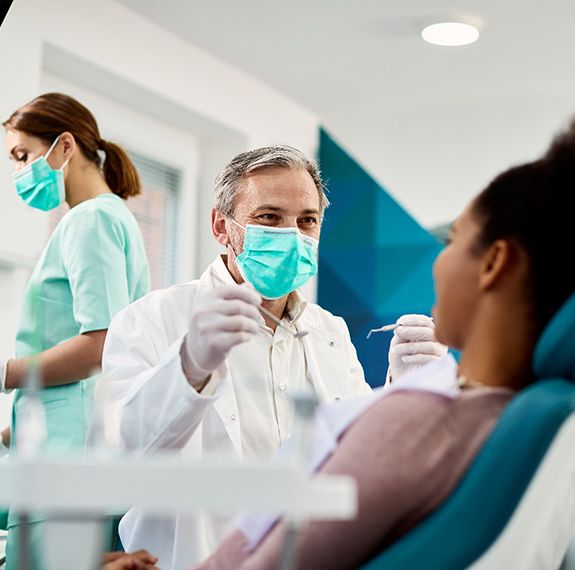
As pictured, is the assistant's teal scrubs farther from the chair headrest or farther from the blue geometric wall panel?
the blue geometric wall panel

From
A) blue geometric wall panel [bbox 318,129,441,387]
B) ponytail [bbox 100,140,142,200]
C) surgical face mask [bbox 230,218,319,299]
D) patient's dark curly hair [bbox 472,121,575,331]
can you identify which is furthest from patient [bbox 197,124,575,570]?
blue geometric wall panel [bbox 318,129,441,387]

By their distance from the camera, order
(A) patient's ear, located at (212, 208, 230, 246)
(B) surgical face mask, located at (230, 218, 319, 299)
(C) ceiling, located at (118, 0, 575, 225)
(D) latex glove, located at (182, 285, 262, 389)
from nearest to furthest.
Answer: (D) latex glove, located at (182, 285, 262, 389) → (B) surgical face mask, located at (230, 218, 319, 299) → (A) patient's ear, located at (212, 208, 230, 246) → (C) ceiling, located at (118, 0, 575, 225)

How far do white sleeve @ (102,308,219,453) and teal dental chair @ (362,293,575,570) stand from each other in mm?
579

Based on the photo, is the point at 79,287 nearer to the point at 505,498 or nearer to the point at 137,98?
the point at 505,498

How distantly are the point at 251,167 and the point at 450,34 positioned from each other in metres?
1.82

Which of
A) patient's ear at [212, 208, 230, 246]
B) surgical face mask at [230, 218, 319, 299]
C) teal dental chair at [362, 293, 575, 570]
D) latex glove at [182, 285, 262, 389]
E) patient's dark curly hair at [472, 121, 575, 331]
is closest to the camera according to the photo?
teal dental chair at [362, 293, 575, 570]

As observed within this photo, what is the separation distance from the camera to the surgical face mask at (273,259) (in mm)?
2105


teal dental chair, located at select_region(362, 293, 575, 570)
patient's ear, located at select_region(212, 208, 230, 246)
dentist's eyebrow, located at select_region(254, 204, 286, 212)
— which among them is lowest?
teal dental chair, located at select_region(362, 293, 575, 570)

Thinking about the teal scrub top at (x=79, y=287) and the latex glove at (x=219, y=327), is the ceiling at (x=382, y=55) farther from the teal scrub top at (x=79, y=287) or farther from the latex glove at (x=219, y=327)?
the latex glove at (x=219, y=327)

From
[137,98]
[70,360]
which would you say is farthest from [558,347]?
[137,98]

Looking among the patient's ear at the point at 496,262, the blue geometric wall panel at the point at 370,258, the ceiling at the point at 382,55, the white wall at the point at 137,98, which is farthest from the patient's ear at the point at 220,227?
the blue geometric wall panel at the point at 370,258

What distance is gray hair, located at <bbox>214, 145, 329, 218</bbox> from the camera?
216 centimetres

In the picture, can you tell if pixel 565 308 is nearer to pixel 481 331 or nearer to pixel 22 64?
pixel 481 331

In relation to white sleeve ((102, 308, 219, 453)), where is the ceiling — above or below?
above
